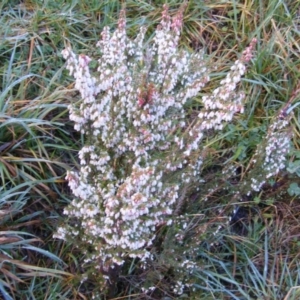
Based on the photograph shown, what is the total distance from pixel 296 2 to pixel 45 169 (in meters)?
2.05

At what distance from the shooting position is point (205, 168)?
3.37 m

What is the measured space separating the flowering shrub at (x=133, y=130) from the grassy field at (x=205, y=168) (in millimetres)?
292

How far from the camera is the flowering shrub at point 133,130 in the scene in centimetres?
238

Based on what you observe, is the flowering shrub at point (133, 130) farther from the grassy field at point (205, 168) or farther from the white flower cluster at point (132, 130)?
the grassy field at point (205, 168)

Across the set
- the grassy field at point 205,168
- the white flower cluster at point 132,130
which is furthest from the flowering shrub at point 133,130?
the grassy field at point 205,168

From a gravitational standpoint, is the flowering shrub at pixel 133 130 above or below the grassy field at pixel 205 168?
above

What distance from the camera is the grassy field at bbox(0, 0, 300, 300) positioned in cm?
293

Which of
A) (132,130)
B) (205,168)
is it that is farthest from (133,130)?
(205,168)

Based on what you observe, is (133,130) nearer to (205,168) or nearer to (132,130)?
(132,130)

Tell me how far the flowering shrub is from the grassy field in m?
0.29

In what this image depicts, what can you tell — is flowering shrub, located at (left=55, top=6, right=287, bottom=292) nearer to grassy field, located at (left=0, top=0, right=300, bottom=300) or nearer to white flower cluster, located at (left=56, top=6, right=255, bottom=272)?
white flower cluster, located at (left=56, top=6, right=255, bottom=272)

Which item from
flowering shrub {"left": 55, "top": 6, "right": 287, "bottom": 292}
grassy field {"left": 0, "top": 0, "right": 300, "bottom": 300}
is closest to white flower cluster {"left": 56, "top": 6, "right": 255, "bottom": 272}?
flowering shrub {"left": 55, "top": 6, "right": 287, "bottom": 292}

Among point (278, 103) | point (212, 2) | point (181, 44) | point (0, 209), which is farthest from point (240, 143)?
point (0, 209)

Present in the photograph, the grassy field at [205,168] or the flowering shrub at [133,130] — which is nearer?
the flowering shrub at [133,130]
